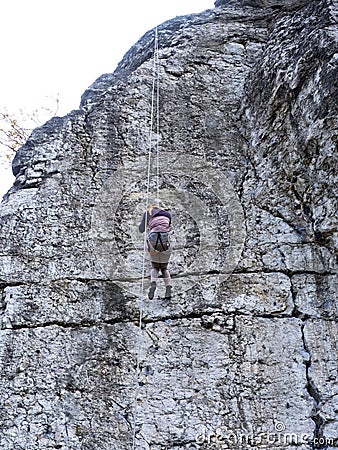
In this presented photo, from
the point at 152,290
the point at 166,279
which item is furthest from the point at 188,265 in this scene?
the point at 152,290

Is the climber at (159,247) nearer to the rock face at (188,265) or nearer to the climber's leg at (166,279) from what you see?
the climber's leg at (166,279)

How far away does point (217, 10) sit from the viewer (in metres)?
8.46

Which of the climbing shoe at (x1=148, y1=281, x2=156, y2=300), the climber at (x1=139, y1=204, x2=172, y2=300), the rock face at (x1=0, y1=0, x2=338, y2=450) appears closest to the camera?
the rock face at (x1=0, y1=0, x2=338, y2=450)

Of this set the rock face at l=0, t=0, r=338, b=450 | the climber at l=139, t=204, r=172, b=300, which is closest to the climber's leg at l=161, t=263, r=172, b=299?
the climber at l=139, t=204, r=172, b=300

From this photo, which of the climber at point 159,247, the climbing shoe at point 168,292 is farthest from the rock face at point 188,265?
the climber at point 159,247

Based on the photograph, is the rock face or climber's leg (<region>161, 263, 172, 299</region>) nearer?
the rock face

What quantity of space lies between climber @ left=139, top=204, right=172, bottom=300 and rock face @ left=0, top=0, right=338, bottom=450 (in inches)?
8.3

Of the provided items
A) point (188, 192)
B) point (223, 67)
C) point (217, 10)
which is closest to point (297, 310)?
point (188, 192)

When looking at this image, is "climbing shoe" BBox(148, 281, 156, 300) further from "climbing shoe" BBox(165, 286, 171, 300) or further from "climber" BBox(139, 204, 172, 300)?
"climbing shoe" BBox(165, 286, 171, 300)

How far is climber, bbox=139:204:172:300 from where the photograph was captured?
549 cm

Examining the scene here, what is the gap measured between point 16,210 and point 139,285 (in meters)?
1.71

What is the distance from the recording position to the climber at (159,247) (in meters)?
5.49

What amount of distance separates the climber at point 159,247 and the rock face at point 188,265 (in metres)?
0.21

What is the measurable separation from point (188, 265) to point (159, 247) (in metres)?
0.58
